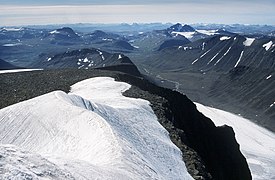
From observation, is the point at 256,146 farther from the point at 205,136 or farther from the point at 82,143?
the point at 82,143

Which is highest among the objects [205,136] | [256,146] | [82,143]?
[82,143]

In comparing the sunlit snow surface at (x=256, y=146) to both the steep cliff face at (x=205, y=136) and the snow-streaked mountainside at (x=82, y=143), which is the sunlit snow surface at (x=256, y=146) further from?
the snow-streaked mountainside at (x=82, y=143)

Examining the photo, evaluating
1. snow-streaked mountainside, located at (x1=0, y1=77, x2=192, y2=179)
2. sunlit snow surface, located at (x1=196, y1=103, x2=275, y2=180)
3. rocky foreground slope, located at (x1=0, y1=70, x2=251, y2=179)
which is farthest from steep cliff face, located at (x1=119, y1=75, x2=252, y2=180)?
sunlit snow surface, located at (x1=196, y1=103, x2=275, y2=180)

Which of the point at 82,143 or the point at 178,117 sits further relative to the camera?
the point at 178,117

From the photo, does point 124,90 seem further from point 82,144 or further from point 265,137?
point 265,137

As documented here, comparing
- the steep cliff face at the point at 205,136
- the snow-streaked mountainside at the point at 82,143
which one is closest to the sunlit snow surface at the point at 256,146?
the steep cliff face at the point at 205,136

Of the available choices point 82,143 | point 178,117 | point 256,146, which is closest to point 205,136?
point 178,117

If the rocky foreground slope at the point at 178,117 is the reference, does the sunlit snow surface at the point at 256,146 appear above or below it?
below

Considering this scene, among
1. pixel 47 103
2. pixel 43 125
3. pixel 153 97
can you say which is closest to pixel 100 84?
pixel 153 97
